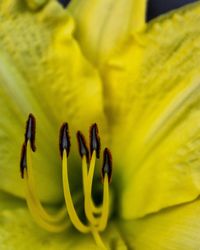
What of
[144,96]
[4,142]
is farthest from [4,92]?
[144,96]

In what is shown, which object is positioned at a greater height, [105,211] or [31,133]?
[31,133]

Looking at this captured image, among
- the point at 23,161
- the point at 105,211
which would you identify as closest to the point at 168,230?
the point at 105,211

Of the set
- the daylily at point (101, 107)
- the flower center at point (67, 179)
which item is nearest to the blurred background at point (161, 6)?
the daylily at point (101, 107)

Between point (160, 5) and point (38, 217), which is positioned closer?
point (38, 217)

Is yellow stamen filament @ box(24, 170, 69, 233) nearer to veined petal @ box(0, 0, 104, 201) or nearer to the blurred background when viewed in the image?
veined petal @ box(0, 0, 104, 201)

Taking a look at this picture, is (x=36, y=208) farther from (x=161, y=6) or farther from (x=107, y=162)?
(x=161, y=6)

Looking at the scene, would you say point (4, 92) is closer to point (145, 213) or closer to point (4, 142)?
point (4, 142)

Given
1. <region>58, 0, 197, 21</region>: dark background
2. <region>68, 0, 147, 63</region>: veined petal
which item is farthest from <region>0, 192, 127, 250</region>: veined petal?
<region>58, 0, 197, 21</region>: dark background

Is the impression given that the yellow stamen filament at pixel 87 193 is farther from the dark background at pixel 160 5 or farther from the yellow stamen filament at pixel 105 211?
the dark background at pixel 160 5
